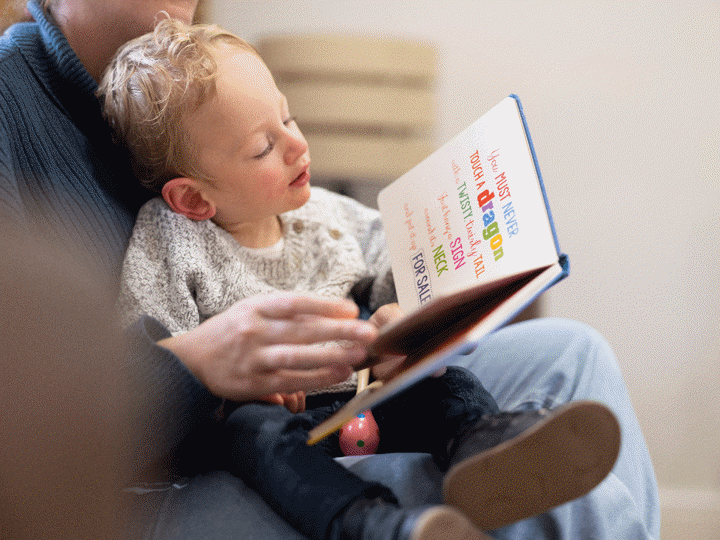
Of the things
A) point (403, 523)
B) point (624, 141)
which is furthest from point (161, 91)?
point (624, 141)

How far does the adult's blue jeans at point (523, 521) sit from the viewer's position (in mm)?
577

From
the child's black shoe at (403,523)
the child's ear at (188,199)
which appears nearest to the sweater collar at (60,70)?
the child's ear at (188,199)

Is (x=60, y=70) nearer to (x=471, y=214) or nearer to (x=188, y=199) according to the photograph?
(x=188, y=199)

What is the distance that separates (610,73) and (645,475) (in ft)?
4.09

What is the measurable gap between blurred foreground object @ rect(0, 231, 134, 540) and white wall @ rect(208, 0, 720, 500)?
54.5 inches

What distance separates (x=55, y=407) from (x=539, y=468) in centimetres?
39

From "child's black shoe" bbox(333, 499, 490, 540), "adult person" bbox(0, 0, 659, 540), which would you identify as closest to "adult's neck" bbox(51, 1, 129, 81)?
"adult person" bbox(0, 0, 659, 540)

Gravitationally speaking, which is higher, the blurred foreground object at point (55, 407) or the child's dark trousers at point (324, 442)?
the blurred foreground object at point (55, 407)

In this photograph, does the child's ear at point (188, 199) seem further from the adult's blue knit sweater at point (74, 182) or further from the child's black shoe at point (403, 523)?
the child's black shoe at point (403, 523)

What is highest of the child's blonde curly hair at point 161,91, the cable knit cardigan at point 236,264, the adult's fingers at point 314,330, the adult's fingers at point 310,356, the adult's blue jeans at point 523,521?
the child's blonde curly hair at point 161,91

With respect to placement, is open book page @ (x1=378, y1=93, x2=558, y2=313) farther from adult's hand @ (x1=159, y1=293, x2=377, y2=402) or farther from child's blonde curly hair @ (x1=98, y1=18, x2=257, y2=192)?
child's blonde curly hair @ (x1=98, y1=18, x2=257, y2=192)

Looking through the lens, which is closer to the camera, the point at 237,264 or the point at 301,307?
the point at 301,307

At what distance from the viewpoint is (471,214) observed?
742 mm

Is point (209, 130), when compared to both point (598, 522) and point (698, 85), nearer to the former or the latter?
point (598, 522)
